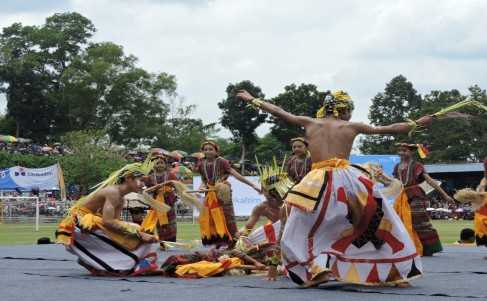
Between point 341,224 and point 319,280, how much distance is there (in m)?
0.53

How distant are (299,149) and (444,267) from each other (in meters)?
2.76

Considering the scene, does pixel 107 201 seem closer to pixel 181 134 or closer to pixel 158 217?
pixel 158 217

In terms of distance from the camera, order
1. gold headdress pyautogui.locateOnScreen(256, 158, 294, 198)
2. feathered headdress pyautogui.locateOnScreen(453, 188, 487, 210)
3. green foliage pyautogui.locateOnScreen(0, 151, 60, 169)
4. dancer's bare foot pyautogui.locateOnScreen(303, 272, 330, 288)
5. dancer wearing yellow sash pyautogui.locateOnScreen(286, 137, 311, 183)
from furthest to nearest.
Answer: green foliage pyautogui.locateOnScreen(0, 151, 60, 169) < dancer wearing yellow sash pyautogui.locateOnScreen(286, 137, 311, 183) < feathered headdress pyautogui.locateOnScreen(453, 188, 487, 210) < gold headdress pyautogui.locateOnScreen(256, 158, 294, 198) < dancer's bare foot pyautogui.locateOnScreen(303, 272, 330, 288)

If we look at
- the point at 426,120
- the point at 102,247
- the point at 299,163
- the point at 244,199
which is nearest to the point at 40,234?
the point at 244,199

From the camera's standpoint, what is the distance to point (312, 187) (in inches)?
287

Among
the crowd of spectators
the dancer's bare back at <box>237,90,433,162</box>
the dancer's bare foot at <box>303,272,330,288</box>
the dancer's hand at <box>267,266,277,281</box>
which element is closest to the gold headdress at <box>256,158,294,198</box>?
the dancer's hand at <box>267,266,277,281</box>

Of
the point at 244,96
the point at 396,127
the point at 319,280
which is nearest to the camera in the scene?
the point at 319,280

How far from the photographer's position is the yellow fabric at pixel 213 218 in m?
12.7

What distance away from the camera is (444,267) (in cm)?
977

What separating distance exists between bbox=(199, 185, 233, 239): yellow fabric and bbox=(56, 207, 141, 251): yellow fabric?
3.65 meters

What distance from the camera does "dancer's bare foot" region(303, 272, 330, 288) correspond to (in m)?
7.19

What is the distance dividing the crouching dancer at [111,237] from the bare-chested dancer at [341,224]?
6.97 ft

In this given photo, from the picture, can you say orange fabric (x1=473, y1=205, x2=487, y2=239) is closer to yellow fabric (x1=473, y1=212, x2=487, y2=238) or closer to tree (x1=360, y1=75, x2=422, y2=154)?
yellow fabric (x1=473, y1=212, x2=487, y2=238)

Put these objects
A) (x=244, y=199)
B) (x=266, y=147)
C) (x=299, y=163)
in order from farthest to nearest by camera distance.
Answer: (x=266, y=147) → (x=244, y=199) → (x=299, y=163)
